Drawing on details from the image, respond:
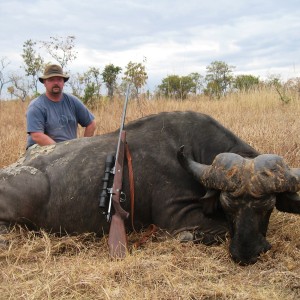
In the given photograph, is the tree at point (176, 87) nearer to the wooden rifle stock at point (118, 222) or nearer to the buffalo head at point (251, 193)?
the wooden rifle stock at point (118, 222)

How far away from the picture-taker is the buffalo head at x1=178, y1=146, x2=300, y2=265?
345cm

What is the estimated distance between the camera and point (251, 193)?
343 cm

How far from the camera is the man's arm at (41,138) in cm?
589

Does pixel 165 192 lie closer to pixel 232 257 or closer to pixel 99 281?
pixel 232 257

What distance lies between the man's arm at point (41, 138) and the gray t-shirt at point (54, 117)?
82 millimetres

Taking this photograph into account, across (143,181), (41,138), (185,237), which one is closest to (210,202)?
(185,237)

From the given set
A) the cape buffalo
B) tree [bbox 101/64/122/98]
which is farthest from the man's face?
tree [bbox 101/64/122/98]

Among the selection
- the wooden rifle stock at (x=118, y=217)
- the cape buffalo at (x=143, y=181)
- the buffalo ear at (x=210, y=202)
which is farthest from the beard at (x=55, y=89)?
the buffalo ear at (x=210, y=202)

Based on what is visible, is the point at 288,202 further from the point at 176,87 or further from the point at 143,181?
the point at 176,87

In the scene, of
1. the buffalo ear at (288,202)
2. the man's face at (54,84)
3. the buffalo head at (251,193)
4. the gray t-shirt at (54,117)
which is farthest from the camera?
the man's face at (54,84)

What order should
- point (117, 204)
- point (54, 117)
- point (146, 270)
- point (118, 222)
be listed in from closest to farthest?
1. point (146, 270)
2. point (118, 222)
3. point (117, 204)
4. point (54, 117)

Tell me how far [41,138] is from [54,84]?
88 cm

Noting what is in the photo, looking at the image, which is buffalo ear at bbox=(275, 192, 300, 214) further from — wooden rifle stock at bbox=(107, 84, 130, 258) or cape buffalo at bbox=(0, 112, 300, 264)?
wooden rifle stock at bbox=(107, 84, 130, 258)

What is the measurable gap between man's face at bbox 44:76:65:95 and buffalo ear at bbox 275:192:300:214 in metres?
3.75
